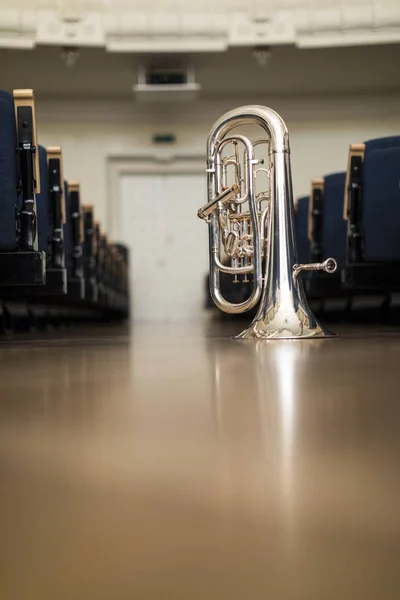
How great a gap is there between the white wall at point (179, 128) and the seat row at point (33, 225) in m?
4.50

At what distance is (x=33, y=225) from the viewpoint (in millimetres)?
2793

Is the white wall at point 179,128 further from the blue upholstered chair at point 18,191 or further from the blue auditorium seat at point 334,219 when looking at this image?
the blue upholstered chair at point 18,191

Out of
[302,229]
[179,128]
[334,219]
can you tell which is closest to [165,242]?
[179,128]

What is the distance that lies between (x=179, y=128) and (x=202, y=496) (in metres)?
9.34

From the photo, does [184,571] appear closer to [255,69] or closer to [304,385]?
[304,385]

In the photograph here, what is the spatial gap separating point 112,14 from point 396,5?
9.79ft

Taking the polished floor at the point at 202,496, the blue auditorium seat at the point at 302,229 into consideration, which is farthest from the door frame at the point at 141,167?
the polished floor at the point at 202,496

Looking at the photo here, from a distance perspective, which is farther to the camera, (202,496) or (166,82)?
(166,82)

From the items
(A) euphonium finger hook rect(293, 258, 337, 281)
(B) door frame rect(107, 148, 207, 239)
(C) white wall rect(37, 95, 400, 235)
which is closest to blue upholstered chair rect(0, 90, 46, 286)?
(A) euphonium finger hook rect(293, 258, 337, 281)

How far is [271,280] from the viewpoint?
1.93 metres

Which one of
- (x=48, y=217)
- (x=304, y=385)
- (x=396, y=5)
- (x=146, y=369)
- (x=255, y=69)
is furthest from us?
(x=255, y=69)

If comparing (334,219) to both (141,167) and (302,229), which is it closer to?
(302,229)

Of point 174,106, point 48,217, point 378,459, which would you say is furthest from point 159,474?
point 174,106

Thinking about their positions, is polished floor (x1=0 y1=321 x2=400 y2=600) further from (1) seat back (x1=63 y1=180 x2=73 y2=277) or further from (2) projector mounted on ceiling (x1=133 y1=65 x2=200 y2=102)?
(2) projector mounted on ceiling (x1=133 y1=65 x2=200 y2=102)
